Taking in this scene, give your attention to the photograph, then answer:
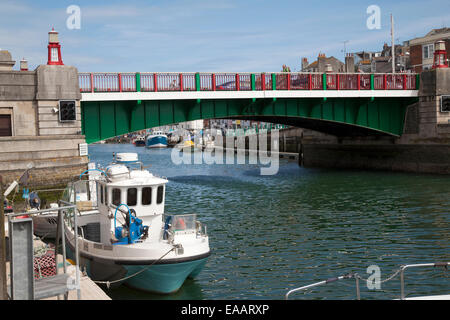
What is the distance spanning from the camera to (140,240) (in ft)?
54.3

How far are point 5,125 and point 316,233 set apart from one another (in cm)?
1910

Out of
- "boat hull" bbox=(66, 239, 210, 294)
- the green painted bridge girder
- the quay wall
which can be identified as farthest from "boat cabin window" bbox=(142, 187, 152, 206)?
the green painted bridge girder

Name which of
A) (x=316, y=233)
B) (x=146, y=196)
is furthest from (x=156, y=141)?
(x=146, y=196)

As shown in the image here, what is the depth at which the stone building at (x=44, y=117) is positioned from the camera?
94.1 ft

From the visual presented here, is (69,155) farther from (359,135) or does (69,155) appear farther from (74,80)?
(359,135)

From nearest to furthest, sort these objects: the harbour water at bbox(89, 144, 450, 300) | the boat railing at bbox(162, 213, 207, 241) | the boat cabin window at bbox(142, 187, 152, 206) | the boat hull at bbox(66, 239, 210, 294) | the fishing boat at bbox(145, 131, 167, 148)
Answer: the boat hull at bbox(66, 239, 210, 294)
the harbour water at bbox(89, 144, 450, 300)
the boat railing at bbox(162, 213, 207, 241)
the boat cabin window at bbox(142, 187, 152, 206)
the fishing boat at bbox(145, 131, 167, 148)

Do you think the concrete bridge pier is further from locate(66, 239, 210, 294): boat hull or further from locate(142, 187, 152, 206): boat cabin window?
locate(66, 239, 210, 294): boat hull

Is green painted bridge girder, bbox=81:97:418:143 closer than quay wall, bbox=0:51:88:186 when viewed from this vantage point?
No

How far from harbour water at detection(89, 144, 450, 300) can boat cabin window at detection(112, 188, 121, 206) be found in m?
2.97

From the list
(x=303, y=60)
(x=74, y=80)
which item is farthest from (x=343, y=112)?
(x=303, y=60)

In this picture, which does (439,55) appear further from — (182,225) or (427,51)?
(182,225)

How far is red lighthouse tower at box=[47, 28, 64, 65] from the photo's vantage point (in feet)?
99.8
